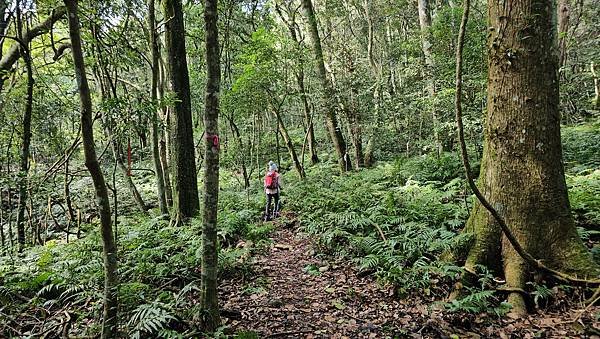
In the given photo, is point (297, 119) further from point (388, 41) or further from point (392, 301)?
point (392, 301)

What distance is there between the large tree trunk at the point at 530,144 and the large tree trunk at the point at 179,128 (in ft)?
21.2

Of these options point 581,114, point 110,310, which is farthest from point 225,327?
point 581,114

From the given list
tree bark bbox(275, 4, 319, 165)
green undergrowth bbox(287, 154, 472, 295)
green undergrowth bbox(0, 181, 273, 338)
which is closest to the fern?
green undergrowth bbox(0, 181, 273, 338)

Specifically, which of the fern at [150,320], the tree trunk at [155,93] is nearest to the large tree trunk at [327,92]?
the tree trunk at [155,93]

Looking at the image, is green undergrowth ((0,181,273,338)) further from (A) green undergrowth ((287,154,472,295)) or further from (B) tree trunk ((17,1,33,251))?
(A) green undergrowth ((287,154,472,295))

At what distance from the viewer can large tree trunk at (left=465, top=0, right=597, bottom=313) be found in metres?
4.45

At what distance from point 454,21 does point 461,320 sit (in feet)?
34.4

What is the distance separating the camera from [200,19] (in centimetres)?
1470

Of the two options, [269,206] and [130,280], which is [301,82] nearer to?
[269,206]

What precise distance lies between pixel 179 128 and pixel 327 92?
25.4ft

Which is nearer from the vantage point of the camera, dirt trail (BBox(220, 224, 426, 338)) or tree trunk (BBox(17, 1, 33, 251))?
dirt trail (BBox(220, 224, 426, 338))

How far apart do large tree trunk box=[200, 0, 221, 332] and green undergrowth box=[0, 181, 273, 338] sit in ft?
1.00

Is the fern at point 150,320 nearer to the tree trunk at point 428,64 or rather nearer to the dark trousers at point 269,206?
the dark trousers at point 269,206

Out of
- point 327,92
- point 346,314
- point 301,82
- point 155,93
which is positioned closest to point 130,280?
point 346,314
